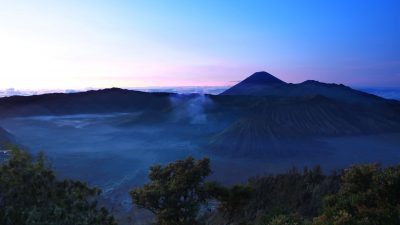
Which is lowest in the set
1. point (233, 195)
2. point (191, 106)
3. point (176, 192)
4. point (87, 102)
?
point (87, 102)

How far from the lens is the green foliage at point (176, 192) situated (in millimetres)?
13859

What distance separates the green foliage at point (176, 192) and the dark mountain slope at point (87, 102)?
144m

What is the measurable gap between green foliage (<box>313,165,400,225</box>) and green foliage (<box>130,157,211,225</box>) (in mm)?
5637

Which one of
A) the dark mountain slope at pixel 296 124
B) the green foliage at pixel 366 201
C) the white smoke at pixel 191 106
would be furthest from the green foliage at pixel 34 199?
the white smoke at pixel 191 106

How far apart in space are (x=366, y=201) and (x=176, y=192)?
21.9 feet

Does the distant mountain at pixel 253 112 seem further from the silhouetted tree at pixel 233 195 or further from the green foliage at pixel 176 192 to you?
the green foliage at pixel 176 192

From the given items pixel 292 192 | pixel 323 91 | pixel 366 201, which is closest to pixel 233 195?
pixel 366 201

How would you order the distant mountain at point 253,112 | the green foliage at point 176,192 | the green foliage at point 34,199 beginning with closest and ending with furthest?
the green foliage at point 34,199
the green foliage at point 176,192
the distant mountain at point 253,112

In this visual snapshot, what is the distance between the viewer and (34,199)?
24.7 feet

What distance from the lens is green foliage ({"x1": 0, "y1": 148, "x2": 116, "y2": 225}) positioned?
23.3ft

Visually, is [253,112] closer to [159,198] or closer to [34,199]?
[159,198]

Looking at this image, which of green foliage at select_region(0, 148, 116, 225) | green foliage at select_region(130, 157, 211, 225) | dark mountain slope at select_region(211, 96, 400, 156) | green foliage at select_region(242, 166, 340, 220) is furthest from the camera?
dark mountain slope at select_region(211, 96, 400, 156)

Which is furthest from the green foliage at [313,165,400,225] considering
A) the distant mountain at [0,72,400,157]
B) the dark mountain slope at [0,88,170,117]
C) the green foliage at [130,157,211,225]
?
the dark mountain slope at [0,88,170,117]

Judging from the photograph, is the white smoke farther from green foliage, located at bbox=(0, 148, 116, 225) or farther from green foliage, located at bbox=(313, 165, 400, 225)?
green foliage, located at bbox=(0, 148, 116, 225)
